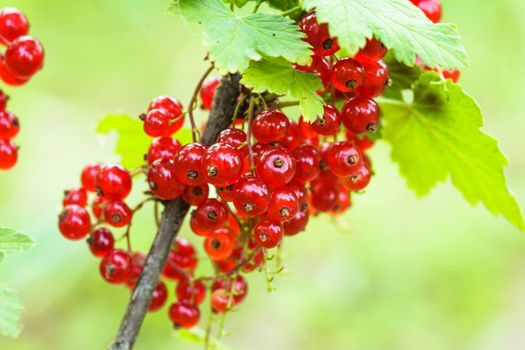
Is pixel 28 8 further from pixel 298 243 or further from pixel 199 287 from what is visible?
pixel 199 287

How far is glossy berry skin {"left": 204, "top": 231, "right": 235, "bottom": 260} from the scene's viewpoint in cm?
134

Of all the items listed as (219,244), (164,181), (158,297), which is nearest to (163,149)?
(164,181)

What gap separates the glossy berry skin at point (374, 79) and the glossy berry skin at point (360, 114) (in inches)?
0.6

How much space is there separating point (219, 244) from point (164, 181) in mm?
238

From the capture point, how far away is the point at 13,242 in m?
1.06

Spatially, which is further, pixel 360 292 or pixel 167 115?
pixel 360 292

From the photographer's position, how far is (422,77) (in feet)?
4.19

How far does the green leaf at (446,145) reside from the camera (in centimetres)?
129

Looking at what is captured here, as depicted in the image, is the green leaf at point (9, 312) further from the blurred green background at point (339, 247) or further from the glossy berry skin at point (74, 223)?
the blurred green background at point (339, 247)

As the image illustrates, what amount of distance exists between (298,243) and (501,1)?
203 centimetres

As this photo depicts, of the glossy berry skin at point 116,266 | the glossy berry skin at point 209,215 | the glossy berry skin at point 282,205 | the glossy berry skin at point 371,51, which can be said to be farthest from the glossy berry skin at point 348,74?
the glossy berry skin at point 116,266

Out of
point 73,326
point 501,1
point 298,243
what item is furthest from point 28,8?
point 501,1

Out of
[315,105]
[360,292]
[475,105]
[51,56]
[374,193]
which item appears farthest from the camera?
[51,56]

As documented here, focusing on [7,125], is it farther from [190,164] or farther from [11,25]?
[190,164]
